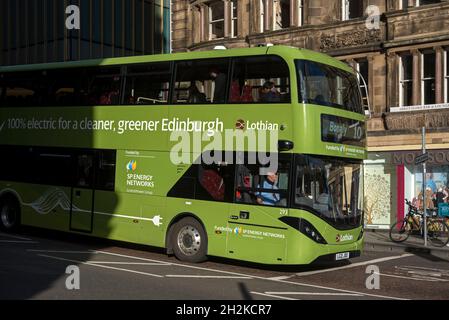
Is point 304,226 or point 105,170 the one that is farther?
point 105,170

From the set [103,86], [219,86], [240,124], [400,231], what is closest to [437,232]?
[400,231]

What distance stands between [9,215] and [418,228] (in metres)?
12.5

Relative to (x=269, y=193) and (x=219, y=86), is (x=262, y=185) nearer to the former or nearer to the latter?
(x=269, y=193)

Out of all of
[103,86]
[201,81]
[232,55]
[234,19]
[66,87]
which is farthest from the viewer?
[234,19]

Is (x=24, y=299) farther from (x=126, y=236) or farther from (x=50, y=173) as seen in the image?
(x=50, y=173)

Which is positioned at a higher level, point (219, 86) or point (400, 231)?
point (219, 86)

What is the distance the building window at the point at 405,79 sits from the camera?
Result: 23.8 m

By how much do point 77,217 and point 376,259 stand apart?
7497 millimetres

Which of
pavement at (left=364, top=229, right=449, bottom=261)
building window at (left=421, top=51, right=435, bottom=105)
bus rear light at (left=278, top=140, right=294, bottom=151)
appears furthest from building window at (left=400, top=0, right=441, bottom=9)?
bus rear light at (left=278, top=140, right=294, bottom=151)

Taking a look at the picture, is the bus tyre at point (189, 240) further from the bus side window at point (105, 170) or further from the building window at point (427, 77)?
the building window at point (427, 77)

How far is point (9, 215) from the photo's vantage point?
57.5 ft

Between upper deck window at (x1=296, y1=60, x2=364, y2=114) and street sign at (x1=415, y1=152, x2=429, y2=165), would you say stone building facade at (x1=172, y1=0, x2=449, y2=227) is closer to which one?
street sign at (x1=415, y1=152, x2=429, y2=165)

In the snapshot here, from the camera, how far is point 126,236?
1456 centimetres
